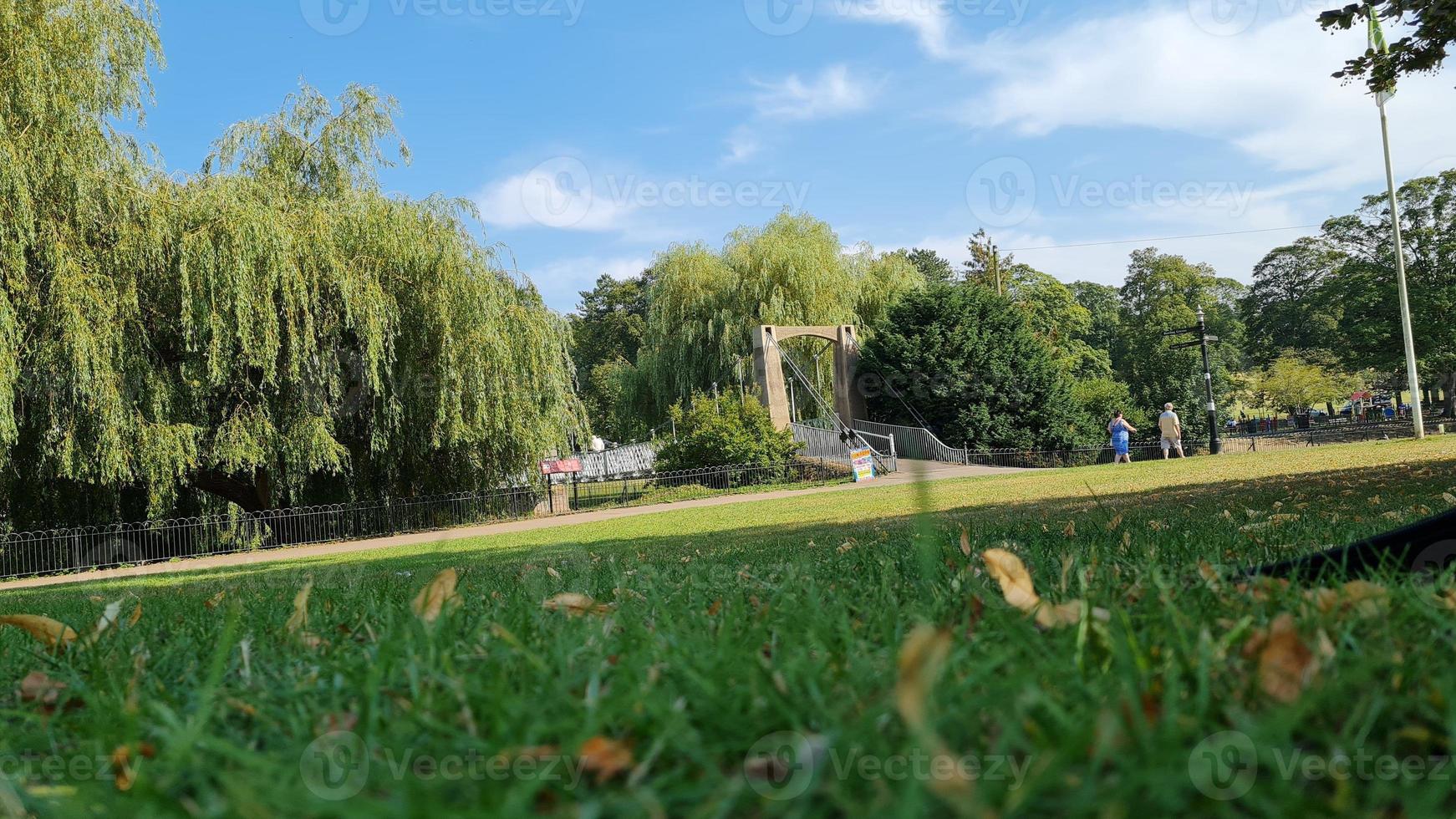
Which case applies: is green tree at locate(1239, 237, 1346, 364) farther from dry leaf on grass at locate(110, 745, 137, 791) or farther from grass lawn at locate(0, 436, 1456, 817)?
dry leaf on grass at locate(110, 745, 137, 791)

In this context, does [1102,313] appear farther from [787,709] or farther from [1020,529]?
[787,709]

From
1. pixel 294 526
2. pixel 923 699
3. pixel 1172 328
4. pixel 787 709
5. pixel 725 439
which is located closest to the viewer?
pixel 923 699

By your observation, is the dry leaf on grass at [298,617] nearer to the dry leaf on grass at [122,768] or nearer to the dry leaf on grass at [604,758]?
the dry leaf on grass at [122,768]

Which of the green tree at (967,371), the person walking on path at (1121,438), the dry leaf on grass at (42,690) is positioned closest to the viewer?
the dry leaf on grass at (42,690)

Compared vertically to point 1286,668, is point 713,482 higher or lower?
lower

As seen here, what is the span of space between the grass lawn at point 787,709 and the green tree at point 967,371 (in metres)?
30.4

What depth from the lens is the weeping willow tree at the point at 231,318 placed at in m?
14.0

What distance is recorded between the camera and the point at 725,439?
85.1ft

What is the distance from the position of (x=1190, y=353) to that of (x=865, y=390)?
32845mm

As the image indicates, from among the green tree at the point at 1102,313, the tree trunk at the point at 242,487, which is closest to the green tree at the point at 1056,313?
the green tree at the point at 1102,313

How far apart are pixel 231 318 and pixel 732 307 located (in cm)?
1953

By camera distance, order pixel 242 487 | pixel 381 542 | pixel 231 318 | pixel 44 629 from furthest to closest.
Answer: pixel 242 487 < pixel 381 542 < pixel 231 318 < pixel 44 629

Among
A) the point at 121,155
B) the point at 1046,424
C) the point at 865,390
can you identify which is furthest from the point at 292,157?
the point at 1046,424

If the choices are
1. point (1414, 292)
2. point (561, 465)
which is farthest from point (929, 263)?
point (561, 465)
